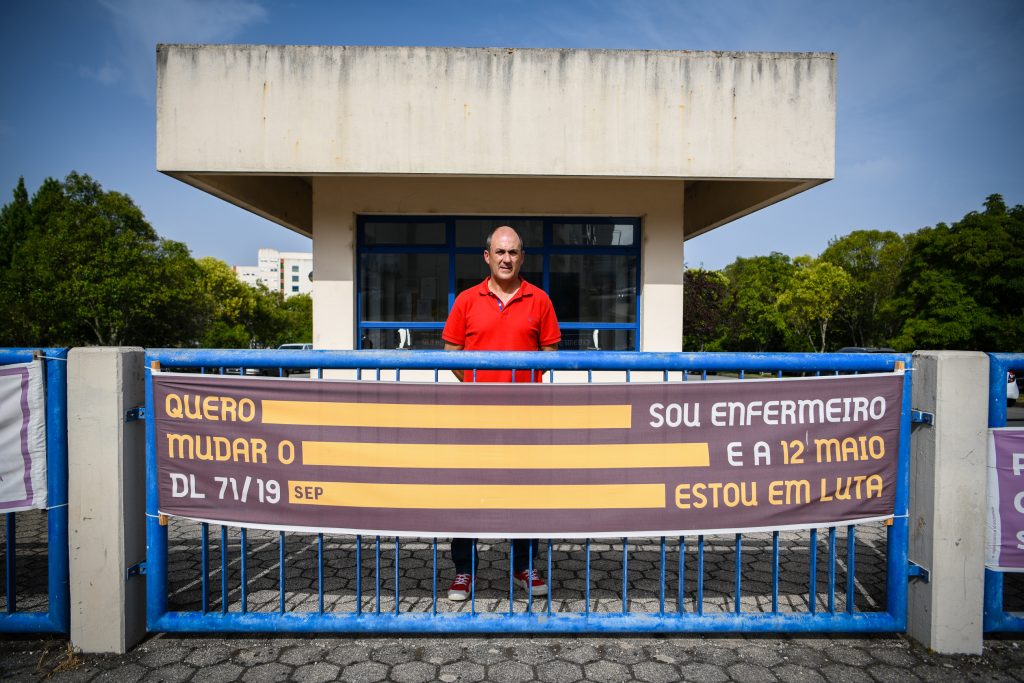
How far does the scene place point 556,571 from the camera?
3625 mm

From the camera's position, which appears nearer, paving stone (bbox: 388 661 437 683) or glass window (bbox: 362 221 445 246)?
paving stone (bbox: 388 661 437 683)

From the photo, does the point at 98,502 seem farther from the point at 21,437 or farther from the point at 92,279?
the point at 92,279

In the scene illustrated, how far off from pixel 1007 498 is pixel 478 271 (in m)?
5.88

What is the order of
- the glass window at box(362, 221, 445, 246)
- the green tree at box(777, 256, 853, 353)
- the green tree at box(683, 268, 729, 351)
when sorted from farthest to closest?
the green tree at box(777, 256, 853, 353) < the green tree at box(683, 268, 729, 351) < the glass window at box(362, 221, 445, 246)

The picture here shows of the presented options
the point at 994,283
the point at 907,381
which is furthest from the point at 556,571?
the point at 994,283

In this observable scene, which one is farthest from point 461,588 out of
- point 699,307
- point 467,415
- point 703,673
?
point 699,307

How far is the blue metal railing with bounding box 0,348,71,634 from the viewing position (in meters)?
2.67

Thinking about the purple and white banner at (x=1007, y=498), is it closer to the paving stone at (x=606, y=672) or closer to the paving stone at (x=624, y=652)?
the paving stone at (x=624, y=652)

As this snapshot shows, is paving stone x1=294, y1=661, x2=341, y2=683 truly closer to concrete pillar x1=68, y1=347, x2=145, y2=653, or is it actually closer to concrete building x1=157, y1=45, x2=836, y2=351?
concrete pillar x1=68, y1=347, x2=145, y2=653

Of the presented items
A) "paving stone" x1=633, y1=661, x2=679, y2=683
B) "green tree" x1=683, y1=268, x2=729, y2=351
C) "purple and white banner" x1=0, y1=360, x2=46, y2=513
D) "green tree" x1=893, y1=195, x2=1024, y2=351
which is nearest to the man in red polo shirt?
"paving stone" x1=633, y1=661, x2=679, y2=683

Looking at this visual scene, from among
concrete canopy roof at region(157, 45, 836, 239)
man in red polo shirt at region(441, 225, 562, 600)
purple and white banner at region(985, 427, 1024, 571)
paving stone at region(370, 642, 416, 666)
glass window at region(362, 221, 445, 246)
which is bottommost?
paving stone at region(370, 642, 416, 666)

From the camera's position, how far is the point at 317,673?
2.48 m

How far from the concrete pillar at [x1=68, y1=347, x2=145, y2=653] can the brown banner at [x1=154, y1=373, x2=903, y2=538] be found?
0.36 metres

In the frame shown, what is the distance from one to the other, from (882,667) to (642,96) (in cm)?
566
